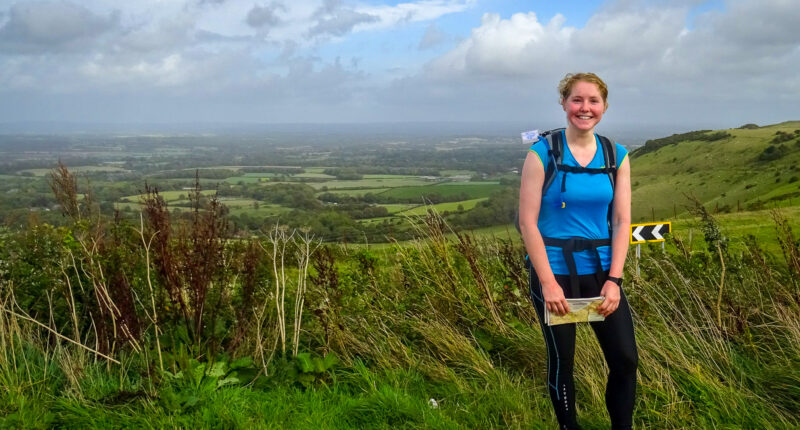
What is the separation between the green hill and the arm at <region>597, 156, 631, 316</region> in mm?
33650

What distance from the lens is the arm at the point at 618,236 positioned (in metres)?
2.60

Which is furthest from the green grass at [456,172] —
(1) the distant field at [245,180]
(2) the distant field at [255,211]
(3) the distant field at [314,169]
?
(2) the distant field at [255,211]

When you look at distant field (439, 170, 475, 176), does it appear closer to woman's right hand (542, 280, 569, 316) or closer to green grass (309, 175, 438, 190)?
green grass (309, 175, 438, 190)

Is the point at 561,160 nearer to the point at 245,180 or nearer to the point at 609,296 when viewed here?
the point at 609,296

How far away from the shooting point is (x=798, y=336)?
11.5ft

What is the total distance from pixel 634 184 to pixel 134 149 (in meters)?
65.4

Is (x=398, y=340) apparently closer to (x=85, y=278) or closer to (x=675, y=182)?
(x=85, y=278)

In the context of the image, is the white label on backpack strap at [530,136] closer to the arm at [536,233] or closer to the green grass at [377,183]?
the arm at [536,233]

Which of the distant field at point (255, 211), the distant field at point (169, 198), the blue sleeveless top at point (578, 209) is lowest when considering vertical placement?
the distant field at point (255, 211)

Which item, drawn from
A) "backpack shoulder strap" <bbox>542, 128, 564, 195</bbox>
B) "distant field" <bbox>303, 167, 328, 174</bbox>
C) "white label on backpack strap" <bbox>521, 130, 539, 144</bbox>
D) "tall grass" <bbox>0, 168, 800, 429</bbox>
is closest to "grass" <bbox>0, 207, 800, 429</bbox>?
"tall grass" <bbox>0, 168, 800, 429</bbox>

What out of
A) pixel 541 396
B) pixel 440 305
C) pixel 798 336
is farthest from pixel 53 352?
pixel 798 336

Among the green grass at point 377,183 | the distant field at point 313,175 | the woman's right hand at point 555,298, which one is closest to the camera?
the woman's right hand at point 555,298

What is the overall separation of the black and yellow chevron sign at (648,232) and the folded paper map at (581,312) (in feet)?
18.3

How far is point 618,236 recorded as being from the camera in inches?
106
